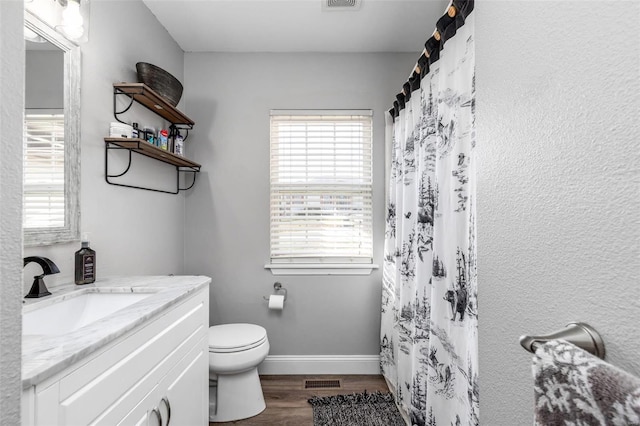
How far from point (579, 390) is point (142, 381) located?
3.66 feet

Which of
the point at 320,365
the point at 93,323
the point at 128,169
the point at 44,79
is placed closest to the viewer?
the point at 93,323

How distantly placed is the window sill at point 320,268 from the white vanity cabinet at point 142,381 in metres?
0.98

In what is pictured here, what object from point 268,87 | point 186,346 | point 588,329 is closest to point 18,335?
point 588,329

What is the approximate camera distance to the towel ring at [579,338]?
46cm

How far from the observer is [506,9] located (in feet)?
2.34

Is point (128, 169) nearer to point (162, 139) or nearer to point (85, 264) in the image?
point (162, 139)

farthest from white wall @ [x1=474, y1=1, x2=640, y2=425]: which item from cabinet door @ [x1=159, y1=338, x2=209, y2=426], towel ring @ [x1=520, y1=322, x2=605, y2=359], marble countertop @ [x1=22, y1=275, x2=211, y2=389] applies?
cabinet door @ [x1=159, y1=338, x2=209, y2=426]

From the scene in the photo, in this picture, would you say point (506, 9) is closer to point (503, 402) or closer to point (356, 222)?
point (503, 402)

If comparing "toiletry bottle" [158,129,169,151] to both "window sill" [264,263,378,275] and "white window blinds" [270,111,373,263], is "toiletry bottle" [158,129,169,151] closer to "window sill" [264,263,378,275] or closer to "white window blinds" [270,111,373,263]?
"white window blinds" [270,111,373,263]

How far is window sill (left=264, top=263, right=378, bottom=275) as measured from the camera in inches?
100

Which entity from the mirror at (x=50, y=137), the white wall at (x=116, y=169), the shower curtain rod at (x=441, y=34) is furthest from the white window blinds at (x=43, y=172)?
the shower curtain rod at (x=441, y=34)

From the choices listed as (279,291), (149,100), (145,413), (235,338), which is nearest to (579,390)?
(145,413)

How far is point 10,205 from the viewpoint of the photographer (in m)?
0.44

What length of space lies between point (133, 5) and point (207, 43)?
607 millimetres
